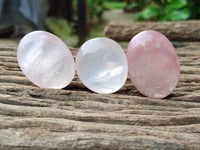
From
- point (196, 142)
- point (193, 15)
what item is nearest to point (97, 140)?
point (196, 142)

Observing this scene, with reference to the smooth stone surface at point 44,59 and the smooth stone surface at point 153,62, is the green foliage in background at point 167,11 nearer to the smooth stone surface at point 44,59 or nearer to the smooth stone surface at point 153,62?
the smooth stone surface at point 153,62

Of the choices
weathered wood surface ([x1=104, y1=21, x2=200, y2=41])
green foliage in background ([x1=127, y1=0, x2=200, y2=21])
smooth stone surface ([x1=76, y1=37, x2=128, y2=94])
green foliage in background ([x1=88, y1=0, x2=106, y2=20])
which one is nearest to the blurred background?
green foliage in background ([x1=127, y1=0, x2=200, y2=21])

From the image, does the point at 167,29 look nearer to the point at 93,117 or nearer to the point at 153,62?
the point at 153,62

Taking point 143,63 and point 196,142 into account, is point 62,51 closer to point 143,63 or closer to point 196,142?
point 143,63

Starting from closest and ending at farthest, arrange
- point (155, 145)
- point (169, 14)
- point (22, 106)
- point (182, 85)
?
point (155, 145) < point (22, 106) < point (182, 85) < point (169, 14)

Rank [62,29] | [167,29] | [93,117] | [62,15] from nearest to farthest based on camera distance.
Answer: [93,117] < [167,29] < [62,29] < [62,15]

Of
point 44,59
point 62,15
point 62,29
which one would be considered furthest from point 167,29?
point 62,15
